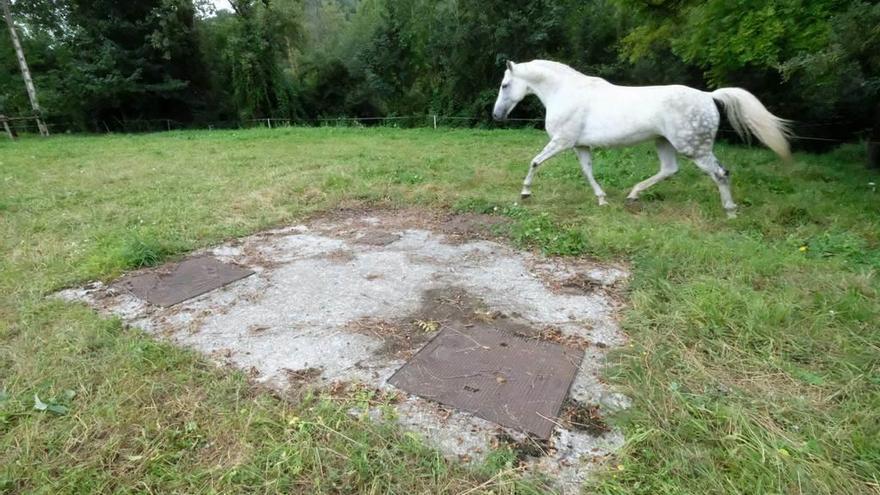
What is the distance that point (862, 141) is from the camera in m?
10.3

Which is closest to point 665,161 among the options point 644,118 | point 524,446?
point 644,118

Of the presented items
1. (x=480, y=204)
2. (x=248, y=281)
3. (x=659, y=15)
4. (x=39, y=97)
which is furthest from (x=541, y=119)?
(x=39, y=97)

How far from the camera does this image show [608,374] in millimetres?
2098

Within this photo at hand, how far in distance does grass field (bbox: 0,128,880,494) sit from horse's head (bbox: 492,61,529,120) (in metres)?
1.35

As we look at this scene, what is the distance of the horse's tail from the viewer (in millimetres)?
3998

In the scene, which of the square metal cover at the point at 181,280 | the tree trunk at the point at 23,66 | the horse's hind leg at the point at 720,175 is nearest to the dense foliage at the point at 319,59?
the tree trunk at the point at 23,66

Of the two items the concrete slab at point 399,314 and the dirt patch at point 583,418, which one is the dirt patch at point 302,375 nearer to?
the concrete slab at point 399,314

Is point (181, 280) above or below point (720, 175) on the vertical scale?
below

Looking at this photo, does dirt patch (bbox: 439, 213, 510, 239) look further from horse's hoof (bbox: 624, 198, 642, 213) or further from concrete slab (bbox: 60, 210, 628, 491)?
horse's hoof (bbox: 624, 198, 642, 213)

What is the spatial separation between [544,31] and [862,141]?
9.41 meters

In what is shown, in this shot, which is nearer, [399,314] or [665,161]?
[399,314]

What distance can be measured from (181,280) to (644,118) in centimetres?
450

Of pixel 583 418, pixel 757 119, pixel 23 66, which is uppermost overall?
pixel 23 66

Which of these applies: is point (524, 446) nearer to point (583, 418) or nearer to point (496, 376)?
point (583, 418)
